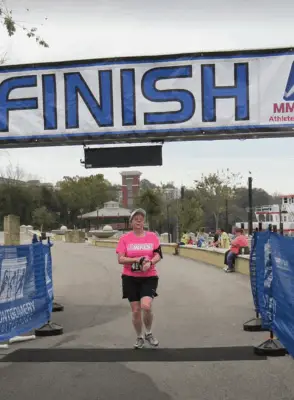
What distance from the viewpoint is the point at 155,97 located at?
26.3 feet

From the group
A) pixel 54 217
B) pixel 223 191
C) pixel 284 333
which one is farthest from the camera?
pixel 54 217

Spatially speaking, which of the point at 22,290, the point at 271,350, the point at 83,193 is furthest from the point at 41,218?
the point at 271,350

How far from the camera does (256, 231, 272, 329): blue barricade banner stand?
6922mm

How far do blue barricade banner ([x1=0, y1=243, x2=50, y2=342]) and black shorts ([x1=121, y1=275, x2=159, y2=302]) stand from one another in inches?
57.1

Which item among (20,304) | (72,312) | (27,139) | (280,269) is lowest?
(72,312)

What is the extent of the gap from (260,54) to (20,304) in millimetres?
4858

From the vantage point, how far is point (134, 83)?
26.6ft

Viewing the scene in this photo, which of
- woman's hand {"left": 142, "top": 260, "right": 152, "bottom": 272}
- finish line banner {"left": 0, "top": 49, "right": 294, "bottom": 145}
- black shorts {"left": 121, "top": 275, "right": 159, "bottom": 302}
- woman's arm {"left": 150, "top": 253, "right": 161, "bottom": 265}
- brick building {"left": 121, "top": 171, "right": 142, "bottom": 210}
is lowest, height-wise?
black shorts {"left": 121, "top": 275, "right": 159, "bottom": 302}

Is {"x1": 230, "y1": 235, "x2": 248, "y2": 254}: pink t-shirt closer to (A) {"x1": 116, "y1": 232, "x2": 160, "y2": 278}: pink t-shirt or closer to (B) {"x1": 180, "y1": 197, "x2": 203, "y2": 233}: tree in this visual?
(A) {"x1": 116, "y1": 232, "x2": 160, "y2": 278}: pink t-shirt

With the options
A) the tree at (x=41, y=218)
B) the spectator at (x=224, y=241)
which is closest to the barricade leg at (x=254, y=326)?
the spectator at (x=224, y=241)

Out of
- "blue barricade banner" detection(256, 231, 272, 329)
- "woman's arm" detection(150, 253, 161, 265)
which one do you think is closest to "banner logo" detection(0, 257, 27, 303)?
"woman's arm" detection(150, 253, 161, 265)

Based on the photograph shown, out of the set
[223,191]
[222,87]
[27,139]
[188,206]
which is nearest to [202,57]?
[222,87]

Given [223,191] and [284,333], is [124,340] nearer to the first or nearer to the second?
[284,333]

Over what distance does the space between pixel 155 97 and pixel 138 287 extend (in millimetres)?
2860
